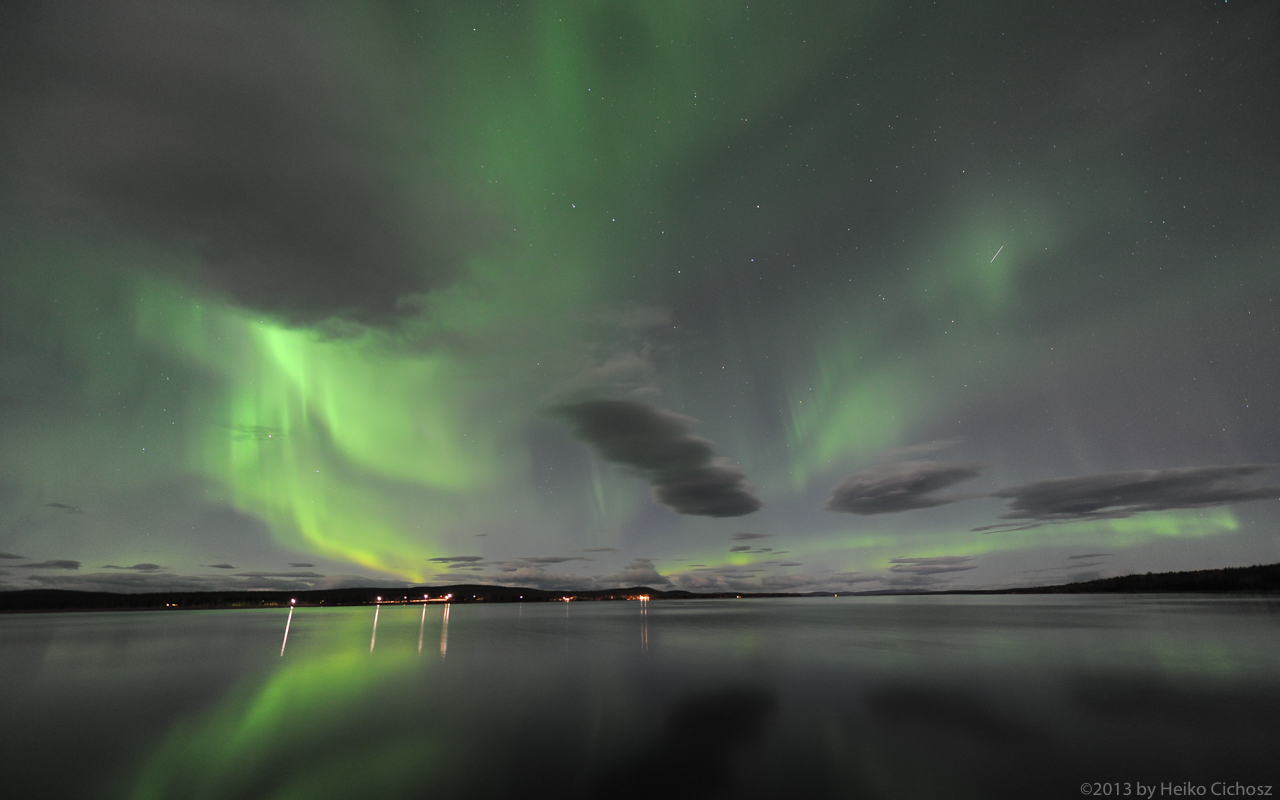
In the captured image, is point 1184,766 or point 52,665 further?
point 52,665

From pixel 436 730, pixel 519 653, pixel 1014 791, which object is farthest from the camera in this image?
pixel 519 653

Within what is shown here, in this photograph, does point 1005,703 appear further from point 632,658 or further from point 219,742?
point 219,742

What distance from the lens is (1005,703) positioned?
20891 millimetres

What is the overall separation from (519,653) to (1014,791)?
35205mm

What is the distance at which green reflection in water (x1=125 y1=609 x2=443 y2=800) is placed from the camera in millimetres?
13070

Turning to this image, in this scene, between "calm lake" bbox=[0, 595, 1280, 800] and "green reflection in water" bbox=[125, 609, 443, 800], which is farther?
"green reflection in water" bbox=[125, 609, 443, 800]

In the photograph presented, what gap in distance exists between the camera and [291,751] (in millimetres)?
16109

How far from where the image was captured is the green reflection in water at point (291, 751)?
13.1m

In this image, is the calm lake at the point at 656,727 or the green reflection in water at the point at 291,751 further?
the green reflection in water at the point at 291,751

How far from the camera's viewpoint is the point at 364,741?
16.8 m

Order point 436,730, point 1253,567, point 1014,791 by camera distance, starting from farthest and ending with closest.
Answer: point 1253,567, point 436,730, point 1014,791

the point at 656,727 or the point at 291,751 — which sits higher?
the point at 656,727

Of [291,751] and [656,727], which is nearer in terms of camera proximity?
[291,751]

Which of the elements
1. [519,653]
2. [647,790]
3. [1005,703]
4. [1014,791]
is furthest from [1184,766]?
[519,653]
